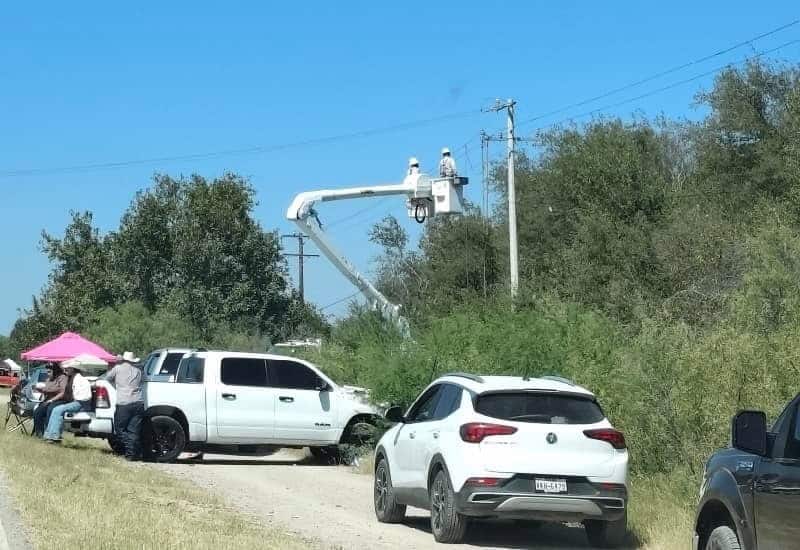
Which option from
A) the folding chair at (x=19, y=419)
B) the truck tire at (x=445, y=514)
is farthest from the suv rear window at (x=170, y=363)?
the truck tire at (x=445, y=514)

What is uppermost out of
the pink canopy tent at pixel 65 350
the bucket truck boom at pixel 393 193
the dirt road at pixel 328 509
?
the bucket truck boom at pixel 393 193

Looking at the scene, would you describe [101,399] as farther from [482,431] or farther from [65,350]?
[65,350]

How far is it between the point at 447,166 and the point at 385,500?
19.8 m

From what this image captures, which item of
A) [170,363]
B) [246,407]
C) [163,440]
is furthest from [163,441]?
[170,363]

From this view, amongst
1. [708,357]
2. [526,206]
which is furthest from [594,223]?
[708,357]

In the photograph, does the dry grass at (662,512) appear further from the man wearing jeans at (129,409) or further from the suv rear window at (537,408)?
the man wearing jeans at (129,409)

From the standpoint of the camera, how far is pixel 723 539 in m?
7.47

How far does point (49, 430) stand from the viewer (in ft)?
76.3

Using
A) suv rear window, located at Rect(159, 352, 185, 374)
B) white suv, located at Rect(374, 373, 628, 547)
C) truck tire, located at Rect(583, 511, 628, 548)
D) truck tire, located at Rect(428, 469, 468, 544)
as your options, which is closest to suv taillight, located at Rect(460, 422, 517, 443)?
white suv, located at Rect(374, 373, 628, 547)

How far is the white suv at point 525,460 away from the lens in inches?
450

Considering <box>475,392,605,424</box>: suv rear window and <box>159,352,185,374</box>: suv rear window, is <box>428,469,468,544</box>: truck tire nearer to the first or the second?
<box>475,392,605,424</box>: suv rear window

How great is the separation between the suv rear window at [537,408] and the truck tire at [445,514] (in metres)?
0.83

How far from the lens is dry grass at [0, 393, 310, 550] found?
10812 mm

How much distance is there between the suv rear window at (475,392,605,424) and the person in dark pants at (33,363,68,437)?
1378cm
